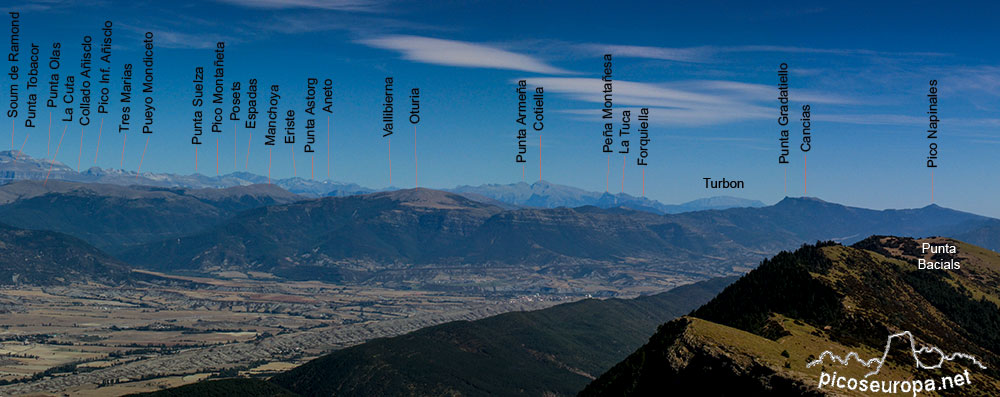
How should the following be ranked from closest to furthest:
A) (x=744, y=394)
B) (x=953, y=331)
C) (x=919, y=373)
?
(x=744, y=394) < (x=919, y=373) < (x=953, y=331)

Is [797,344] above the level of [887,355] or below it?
above

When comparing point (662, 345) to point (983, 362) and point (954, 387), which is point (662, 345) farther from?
point (983, 362)

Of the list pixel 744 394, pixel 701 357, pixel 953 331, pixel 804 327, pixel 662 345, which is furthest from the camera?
pixel 953 331

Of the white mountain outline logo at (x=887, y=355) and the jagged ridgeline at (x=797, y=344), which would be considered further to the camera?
the white mountain outline logo at (x=887, y=355)

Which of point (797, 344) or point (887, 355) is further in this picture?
point (887, 355)

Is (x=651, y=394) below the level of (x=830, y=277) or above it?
below

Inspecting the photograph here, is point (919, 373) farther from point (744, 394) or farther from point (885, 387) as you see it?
point (744, 394)

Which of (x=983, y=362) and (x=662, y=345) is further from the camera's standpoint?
(x=983, y=362)

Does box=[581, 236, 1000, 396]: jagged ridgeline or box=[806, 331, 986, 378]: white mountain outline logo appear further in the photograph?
box=[806, 331, 986, 378]: white mountain outline logo

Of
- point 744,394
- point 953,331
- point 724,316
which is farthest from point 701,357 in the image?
point 953,331
